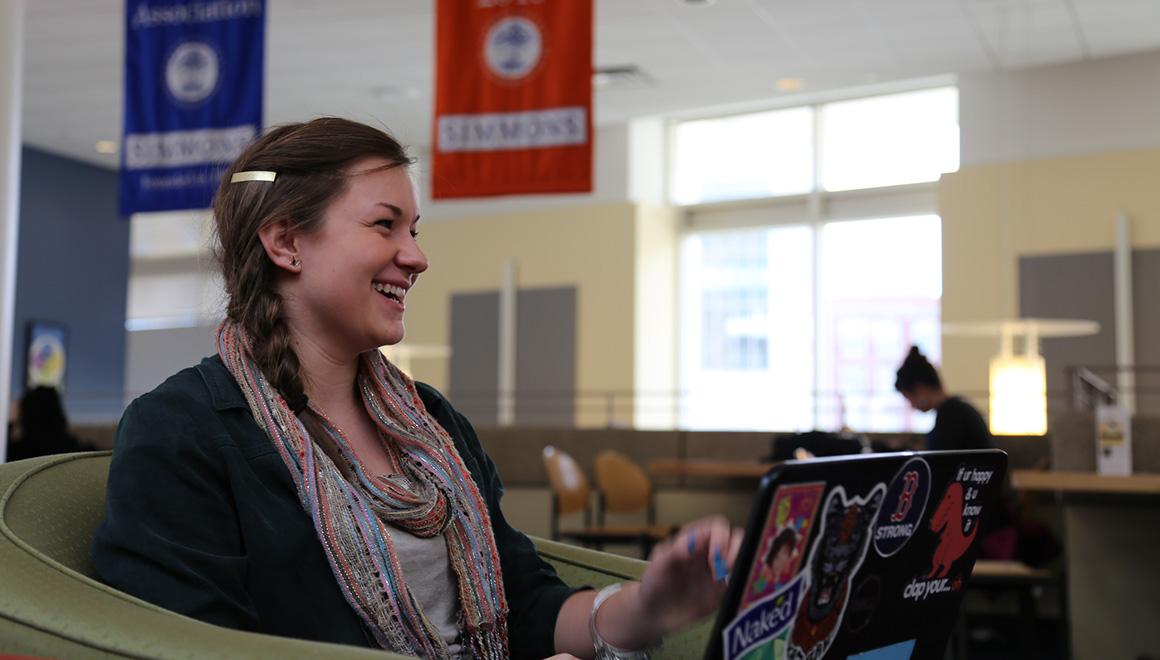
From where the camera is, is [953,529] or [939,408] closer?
[953,529]

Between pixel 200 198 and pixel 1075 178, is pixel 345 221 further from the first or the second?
pixel 1075 178

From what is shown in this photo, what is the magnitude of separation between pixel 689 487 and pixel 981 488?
6513mm

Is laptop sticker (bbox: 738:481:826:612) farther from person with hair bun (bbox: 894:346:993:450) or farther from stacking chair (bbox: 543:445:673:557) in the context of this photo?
stacking chair (bbox: 543:445:673:557)

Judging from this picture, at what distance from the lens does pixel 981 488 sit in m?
1.15

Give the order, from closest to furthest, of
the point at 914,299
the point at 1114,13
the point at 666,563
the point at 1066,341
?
the point at 666,563 < the point at 1114,13 < the point at 1066,341 < the point at 914,299

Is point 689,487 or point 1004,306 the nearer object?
point 689,487

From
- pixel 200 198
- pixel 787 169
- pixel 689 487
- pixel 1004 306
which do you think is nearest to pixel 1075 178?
pixel 1004 306

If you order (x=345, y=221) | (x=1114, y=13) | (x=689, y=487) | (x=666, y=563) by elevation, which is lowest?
(x=689, y=487)

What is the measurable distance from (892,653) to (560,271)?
11850 mm

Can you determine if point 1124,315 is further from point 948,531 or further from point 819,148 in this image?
point 948,531

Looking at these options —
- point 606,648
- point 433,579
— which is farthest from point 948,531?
point 433,579

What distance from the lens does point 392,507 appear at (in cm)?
136

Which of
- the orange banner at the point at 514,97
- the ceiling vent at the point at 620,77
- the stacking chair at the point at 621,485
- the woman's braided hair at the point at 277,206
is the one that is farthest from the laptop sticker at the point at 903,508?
the ceiling vent at the point at 620,77

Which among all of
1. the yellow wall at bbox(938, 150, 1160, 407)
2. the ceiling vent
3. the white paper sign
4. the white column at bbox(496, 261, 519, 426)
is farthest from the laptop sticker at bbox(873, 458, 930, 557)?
the white column at bbox(496, 261, 519, 426)
